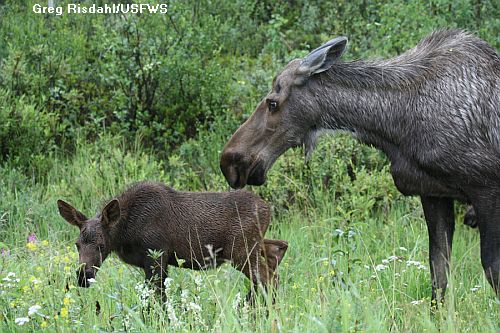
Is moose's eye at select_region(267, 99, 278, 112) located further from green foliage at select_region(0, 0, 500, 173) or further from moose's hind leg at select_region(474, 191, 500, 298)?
green foliage at select_region(0, 0, 500, 173)

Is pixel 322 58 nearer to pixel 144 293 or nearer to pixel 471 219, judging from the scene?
pixel 471 219

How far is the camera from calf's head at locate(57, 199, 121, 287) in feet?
21.3

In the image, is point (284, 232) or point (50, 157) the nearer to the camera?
point (284, 232)

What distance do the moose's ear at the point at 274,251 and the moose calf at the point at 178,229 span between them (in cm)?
2

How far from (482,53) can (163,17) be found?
19.6ft

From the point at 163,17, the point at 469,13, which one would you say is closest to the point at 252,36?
the point at 163,17

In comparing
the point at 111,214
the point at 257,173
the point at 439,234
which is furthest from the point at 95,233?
the point at 439,234

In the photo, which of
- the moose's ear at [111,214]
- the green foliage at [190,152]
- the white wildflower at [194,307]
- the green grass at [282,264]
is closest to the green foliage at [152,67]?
the green foliage at [190,152]

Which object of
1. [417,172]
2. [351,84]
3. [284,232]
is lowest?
[284,232]

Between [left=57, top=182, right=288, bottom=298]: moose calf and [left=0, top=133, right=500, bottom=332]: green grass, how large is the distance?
0.16m

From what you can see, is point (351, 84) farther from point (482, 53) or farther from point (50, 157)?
point (50, 157)

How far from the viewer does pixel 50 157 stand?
34.5 feet

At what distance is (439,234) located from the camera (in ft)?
23.0

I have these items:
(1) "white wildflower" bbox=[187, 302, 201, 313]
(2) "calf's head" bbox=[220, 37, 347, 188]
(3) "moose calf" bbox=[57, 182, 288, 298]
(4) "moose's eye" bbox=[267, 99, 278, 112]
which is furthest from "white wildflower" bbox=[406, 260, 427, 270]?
(1) "white wildflower" bbox=[187, 302, 201, 313]
